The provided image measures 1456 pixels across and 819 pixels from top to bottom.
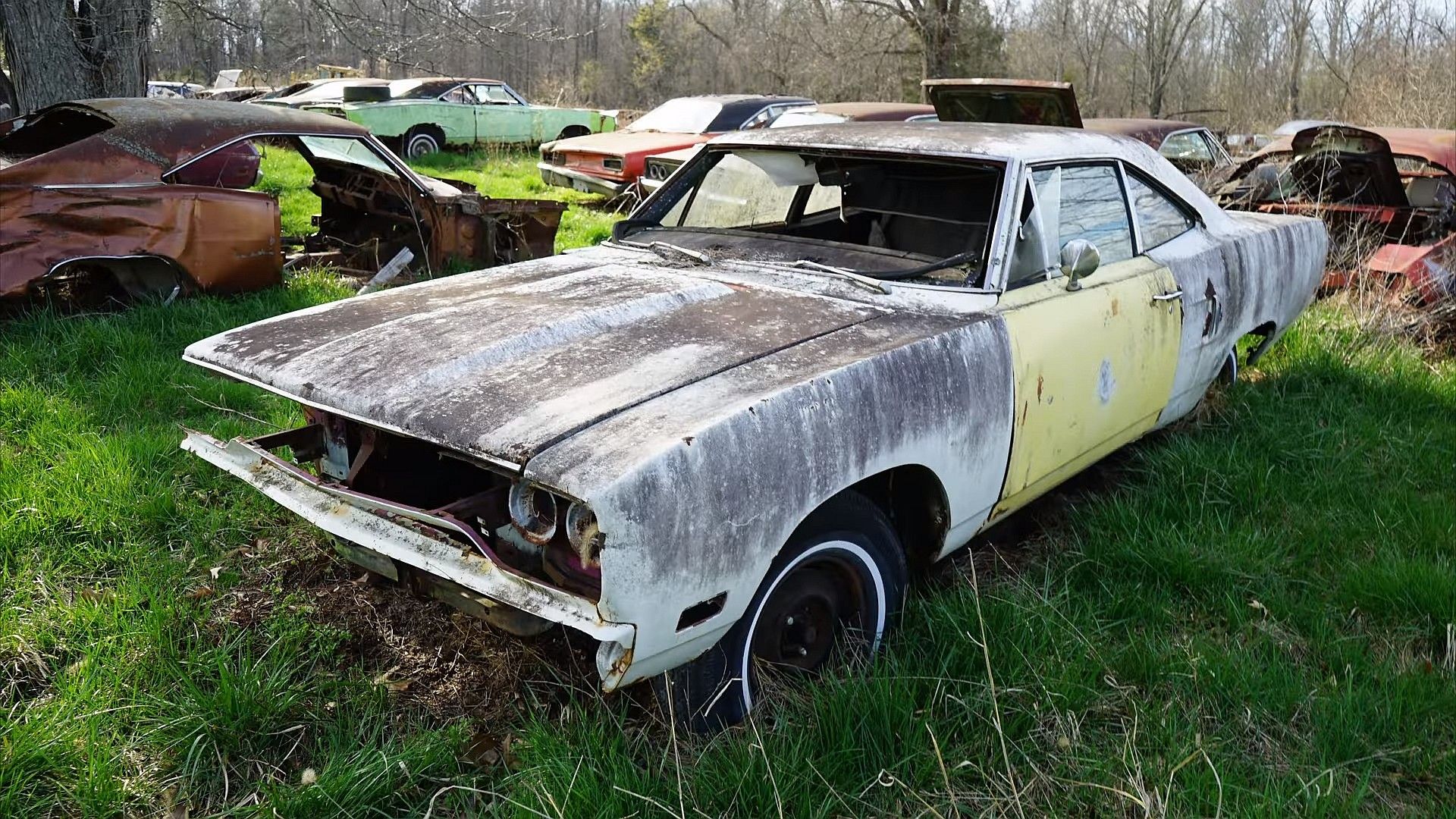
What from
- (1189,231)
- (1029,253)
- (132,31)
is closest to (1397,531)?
(1189,231)

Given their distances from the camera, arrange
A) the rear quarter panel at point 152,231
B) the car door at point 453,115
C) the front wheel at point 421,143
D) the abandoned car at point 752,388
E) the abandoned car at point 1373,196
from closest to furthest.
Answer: the abandoned car at point 752,388 < the rear quarter panel at point 152,231 < the abandoned car at point 1373,196 < the front wheel at point 421,143 < the car door at point 453,115

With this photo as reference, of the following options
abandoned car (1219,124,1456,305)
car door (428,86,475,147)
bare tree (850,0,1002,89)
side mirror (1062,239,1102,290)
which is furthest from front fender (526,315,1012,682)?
bare tree (850,0,1002,89)

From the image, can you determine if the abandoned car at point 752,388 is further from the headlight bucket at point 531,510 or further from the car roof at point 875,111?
the car roof at point 875,111

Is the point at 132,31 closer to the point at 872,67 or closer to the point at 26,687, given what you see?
the point at 26,687

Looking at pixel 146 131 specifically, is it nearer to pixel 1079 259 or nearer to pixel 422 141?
pixel 1079 259

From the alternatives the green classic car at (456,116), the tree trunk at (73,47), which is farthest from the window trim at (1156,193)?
the green classic car at (456,116)

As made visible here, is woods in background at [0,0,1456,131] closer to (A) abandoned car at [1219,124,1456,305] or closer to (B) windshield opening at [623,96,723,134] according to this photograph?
(B) windshield opening at [623,96,723,134]

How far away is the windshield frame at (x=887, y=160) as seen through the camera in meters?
3.13

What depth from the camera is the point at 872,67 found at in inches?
968

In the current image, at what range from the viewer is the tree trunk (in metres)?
7.51

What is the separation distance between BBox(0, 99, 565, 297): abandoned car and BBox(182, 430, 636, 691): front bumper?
305 centimetres

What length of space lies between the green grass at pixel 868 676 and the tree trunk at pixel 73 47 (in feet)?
15.7

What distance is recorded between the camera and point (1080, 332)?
3260 mm

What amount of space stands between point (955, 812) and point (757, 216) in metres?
2.63
